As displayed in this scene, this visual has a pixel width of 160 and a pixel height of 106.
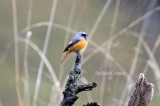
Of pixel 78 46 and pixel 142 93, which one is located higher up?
pixel 78 46

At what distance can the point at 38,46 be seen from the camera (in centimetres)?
293

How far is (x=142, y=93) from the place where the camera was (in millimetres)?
1180

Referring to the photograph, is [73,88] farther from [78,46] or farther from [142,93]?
[142,93]

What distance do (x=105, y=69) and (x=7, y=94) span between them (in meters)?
0.95

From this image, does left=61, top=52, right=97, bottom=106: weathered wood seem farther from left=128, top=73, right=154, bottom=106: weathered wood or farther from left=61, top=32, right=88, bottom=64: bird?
left=128, top=73, right=154, bottom=106: weathered wood

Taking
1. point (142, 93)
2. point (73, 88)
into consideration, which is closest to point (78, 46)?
point (73, 88)

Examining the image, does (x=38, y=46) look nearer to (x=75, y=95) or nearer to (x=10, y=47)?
(x=10, y=47)

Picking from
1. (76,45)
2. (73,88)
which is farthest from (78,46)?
(73,88)

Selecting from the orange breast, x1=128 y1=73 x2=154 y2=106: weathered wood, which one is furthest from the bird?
x1=128 y1=73 x2=154 y2=106: weathered wood

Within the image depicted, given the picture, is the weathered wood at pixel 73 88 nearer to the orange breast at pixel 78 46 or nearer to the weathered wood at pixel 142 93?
the orange breast at pixel 78 46

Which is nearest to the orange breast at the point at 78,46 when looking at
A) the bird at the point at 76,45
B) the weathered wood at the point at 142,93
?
the bird at the point at 76,45

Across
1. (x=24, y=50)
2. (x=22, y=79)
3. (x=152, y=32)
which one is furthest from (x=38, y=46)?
(x=152, y=32)

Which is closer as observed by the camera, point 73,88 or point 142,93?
point 73,88

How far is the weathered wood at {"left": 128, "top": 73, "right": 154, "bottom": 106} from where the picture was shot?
1.17 m
